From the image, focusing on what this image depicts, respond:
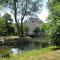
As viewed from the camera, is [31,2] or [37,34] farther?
[37,34]

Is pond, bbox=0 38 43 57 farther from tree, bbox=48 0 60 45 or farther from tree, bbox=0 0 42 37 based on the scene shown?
tree, bbox=0 0 42 37

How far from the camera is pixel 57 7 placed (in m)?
28.2

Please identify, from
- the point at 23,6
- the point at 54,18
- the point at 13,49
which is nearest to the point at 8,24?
the point at 23,6

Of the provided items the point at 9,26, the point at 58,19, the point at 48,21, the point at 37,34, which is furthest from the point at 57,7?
the point at 37,34

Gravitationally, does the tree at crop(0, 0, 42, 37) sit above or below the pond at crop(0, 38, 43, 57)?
above

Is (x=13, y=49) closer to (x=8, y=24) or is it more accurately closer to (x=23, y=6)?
(x=23, y=6)

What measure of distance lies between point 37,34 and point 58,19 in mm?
53978

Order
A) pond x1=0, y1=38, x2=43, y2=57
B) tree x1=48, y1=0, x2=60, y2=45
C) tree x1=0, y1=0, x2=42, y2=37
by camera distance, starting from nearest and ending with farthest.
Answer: pond x1=0, y1=38, x2=43, y2=57
tree x1=48, y1=0, x2=60, y2=45
tree x1=0, y1=0, x2=42, y2=37

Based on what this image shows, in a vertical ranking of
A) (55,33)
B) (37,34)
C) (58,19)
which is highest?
(58,19)

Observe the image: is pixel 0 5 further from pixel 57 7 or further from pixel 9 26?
pixel 57 7

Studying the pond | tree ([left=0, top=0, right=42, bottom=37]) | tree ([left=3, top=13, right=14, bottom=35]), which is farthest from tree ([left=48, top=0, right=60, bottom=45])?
tree ([left=3, top=13, right=14, bottom=35])

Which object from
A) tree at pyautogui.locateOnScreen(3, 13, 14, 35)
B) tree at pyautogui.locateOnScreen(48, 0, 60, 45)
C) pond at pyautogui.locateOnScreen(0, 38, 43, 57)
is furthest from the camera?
tree at pyautogui.locateOnScreen(3, 13, 14, 35)

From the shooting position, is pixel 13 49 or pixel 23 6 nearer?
pixel 13 49

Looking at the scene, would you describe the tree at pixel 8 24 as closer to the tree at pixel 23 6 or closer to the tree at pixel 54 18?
the tree at pixel 23 6
